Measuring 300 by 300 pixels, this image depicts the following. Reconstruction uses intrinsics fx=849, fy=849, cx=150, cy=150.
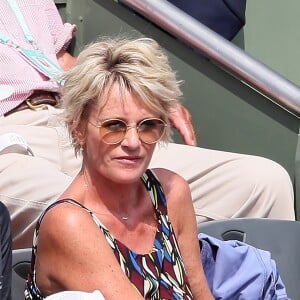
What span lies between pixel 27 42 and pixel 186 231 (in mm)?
1241

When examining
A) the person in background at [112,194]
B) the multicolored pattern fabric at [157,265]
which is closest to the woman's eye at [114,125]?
the person in background at [112,194]

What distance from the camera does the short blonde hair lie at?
1.86m

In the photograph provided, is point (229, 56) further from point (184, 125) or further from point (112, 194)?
point (112, 194)

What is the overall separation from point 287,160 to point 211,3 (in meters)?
0.67

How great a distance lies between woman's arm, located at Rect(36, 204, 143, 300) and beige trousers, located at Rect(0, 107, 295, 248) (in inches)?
27.0

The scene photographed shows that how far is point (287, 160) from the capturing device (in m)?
3.05

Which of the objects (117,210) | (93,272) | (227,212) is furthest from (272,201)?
(93,272)

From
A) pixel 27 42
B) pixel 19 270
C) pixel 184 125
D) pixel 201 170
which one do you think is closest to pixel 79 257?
pixel 19 270

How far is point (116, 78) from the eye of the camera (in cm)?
186

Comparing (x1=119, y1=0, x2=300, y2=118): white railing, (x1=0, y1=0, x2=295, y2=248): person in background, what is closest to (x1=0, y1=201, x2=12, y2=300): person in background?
(x1=0, y1=0, x2=295, y2=248): person in background

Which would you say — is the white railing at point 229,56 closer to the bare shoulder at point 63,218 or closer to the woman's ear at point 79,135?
the woman's ear at point 79,135

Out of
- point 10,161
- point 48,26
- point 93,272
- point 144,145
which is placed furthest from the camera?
point 48,26

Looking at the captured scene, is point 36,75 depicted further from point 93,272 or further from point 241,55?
point 93,272

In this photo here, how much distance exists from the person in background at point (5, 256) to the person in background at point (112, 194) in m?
0.08
